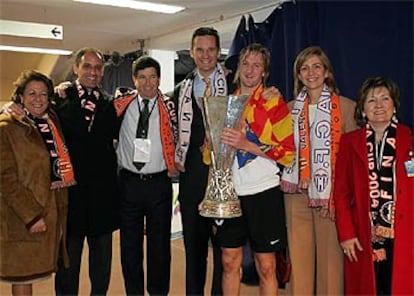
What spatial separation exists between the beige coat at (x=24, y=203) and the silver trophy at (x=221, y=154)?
0.84 meters

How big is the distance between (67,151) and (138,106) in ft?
1.57

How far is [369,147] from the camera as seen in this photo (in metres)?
2.23

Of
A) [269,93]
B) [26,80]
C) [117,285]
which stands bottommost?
[117,285]

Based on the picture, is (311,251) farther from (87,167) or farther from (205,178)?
(87,167)

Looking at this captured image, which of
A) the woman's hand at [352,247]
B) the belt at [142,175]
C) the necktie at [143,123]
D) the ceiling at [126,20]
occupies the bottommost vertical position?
the woman's hand at [352,247]

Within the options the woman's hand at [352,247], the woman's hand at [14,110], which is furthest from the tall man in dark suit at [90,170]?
the woman's hand at [352,247]

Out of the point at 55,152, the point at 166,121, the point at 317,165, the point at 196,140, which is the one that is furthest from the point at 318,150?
the point at 55,152

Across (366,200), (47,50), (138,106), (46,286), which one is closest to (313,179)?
(366,200)

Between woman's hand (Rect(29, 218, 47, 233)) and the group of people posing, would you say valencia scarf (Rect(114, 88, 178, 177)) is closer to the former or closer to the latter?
the group of people posing


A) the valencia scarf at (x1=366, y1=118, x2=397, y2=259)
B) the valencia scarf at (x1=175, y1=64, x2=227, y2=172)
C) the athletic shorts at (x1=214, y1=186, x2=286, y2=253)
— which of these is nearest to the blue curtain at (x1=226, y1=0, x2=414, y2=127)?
the valencia scarf at (x1=366, y1=118, x2=397, y2=259)

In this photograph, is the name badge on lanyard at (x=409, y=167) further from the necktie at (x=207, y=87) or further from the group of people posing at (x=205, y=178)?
the necktie at (x=207, y=87)

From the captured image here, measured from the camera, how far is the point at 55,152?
8.25 feet

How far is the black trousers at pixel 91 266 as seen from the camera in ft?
8.73

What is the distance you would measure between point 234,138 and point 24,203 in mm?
1062
